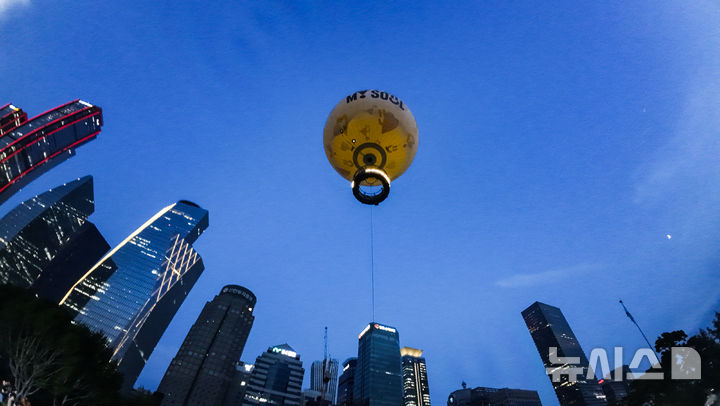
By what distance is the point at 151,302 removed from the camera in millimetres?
135375

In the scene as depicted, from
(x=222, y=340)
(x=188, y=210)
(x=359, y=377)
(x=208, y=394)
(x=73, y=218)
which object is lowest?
(x=208, y=394)

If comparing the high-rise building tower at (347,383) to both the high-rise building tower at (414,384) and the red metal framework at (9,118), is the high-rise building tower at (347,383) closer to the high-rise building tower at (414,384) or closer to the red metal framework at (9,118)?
the high-rise building tower at (414,384)

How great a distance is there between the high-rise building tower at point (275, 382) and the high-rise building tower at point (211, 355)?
1277cm

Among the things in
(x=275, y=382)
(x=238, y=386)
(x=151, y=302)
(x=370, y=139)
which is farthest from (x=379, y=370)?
(x=370, y=139)

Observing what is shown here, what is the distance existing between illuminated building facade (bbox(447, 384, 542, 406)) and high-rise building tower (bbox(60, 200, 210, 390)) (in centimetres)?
14188

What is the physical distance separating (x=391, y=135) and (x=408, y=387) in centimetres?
18833

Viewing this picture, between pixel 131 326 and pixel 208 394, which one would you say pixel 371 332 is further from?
pixel 131 326

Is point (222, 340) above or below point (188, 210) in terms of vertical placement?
below

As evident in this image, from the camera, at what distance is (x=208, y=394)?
124m

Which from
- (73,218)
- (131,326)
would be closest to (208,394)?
(131,326)

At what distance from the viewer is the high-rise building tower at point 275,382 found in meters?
124

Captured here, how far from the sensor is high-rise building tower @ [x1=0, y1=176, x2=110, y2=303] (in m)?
106

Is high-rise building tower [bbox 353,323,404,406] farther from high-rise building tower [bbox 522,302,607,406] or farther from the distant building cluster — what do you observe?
high-rise building tower [bbox 522,302,607,406]

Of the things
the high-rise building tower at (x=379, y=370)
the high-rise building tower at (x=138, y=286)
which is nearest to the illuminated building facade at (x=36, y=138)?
the high-rise building tower at (x=138, y=286)
